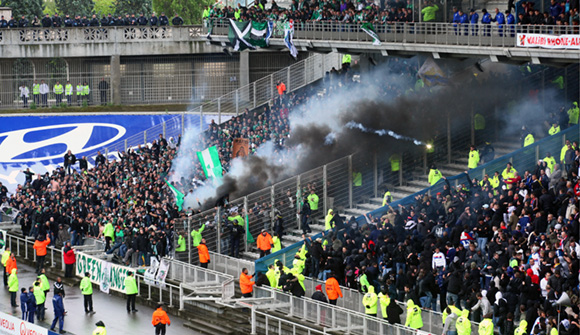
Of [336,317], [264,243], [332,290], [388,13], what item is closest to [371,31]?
[388,13]

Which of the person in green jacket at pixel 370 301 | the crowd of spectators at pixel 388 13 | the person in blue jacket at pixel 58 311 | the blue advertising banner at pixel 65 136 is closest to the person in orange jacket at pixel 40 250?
the person in blue jacket at pixel 58 311

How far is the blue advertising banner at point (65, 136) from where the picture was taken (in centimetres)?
4975

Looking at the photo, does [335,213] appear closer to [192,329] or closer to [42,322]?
[192,329]

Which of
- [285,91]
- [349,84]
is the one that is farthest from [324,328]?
[285,91]

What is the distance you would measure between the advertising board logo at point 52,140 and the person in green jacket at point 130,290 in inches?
777

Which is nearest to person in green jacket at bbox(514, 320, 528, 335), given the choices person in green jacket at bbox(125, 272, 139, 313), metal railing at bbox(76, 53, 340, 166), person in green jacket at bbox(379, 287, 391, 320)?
person in green jacket at bbox(379, 287, 391, 320)

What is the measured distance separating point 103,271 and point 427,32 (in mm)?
12857

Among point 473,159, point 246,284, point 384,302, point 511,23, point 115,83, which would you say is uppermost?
point 511,23

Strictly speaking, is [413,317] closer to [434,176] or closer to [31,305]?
[434,176]

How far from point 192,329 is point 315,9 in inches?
624

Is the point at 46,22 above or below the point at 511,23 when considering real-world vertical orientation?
above

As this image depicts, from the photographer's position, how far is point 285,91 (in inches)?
1801

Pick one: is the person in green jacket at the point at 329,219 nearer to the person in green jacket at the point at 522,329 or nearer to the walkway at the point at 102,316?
the walkway at the point at 102,316

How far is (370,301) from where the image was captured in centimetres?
2670
